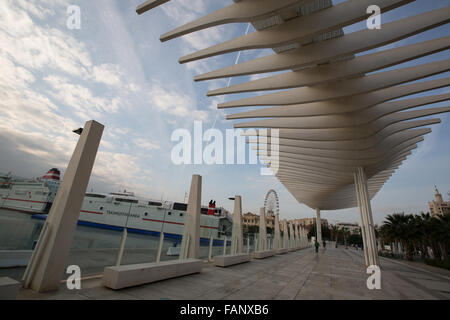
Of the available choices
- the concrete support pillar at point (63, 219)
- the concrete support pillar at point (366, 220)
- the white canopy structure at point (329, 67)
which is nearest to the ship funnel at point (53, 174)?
the white canopy structure at point (329, 67)

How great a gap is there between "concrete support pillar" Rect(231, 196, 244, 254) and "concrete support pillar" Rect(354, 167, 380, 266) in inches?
345

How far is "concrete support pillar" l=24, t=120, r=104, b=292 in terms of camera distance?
3.65 m

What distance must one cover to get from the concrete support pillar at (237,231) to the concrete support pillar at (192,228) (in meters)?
3.56

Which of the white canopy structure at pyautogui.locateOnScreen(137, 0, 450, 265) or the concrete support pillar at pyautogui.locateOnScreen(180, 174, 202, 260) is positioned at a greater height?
the white canopy structure at pyautogui.locateOnScreen(137, 0, 450, 265)

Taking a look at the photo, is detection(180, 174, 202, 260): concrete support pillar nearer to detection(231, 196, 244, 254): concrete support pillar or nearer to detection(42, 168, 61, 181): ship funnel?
detection(231, 196, 244, 254): concrete support pillar

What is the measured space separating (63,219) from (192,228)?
4288mm

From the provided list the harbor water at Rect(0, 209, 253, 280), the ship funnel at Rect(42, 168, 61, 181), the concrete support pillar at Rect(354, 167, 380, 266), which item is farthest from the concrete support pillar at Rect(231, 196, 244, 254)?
the ship funnel at Rect(42, 168, 61, 181)

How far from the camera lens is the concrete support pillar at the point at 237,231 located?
1065 centimetres

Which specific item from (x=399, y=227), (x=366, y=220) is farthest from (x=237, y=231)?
(x=399, y=227)

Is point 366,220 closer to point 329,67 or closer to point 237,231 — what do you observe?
point 237,231

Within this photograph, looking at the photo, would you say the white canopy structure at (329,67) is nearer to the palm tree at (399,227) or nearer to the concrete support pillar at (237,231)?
the concrete support pillar at (237,231)
